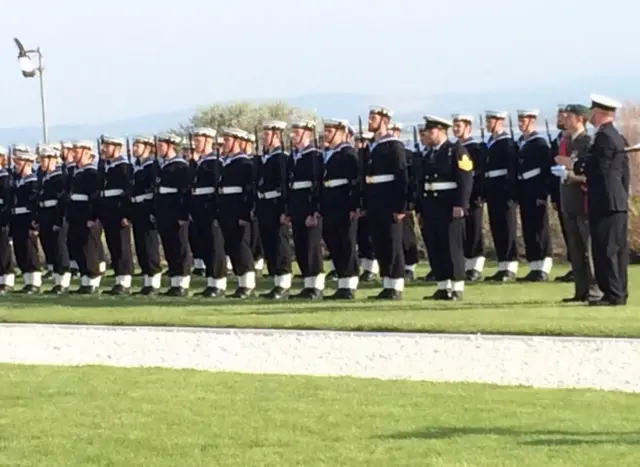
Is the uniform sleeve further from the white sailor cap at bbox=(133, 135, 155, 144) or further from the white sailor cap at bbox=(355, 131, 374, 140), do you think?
the white sailor cap at bbox=(133, 135, 155, 144)

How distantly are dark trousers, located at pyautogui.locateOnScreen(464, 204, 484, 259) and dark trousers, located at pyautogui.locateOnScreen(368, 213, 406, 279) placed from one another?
224cm

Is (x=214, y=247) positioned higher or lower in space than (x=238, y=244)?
lower

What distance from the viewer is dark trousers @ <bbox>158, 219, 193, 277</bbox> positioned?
1842 centimetres

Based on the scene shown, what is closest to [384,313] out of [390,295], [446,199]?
[390,295]

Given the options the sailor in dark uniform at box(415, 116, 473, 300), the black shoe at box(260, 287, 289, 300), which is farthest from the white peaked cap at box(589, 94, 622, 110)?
the black shoe at box(260, 287, 289, 300)

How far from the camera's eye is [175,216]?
18.3 m

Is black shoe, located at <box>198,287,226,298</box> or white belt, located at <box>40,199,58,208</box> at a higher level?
white belt, located at <box>40,199,58,208</box>

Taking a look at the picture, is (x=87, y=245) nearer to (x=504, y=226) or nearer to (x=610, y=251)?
(x=504, y=226)

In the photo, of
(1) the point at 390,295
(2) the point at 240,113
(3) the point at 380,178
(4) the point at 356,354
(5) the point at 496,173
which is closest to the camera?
(4) the point at 356,354

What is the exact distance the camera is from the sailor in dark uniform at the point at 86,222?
1920 cm

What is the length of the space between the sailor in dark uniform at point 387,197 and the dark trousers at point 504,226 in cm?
226

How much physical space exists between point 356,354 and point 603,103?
4.08 m

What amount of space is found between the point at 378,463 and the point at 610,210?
24.2ft

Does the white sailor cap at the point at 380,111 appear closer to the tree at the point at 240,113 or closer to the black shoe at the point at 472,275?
the black shoe at the point at 472,275
